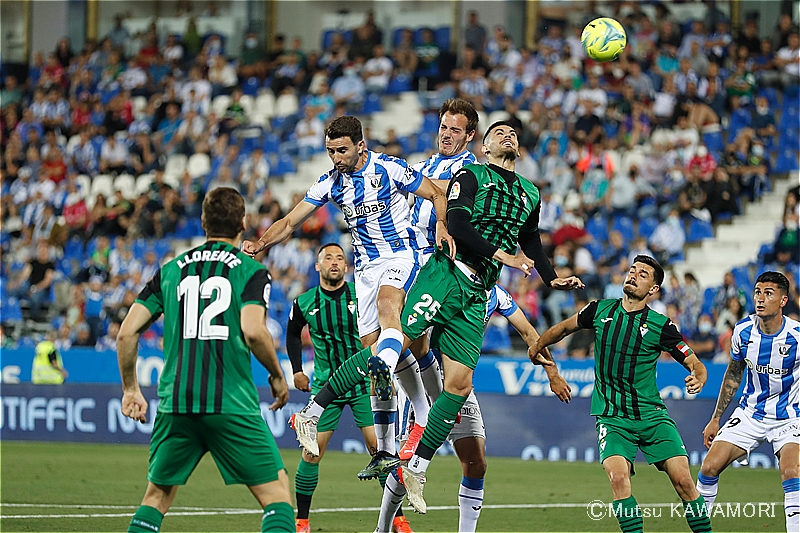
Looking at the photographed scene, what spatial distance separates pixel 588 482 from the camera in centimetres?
1391

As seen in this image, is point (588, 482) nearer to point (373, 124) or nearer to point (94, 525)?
point (94, 525)

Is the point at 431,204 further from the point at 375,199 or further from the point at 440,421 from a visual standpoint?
the point at 440,421

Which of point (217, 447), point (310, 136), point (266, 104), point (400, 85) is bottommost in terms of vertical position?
point (217, 447)

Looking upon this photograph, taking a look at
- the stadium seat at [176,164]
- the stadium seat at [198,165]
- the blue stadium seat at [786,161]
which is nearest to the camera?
the blue stadium seat at [786,161]

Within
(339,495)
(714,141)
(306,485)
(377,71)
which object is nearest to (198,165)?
(377,71)

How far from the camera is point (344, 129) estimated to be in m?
8.69

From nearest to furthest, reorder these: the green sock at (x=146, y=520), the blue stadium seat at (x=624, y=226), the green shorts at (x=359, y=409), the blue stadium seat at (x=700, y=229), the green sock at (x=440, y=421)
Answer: the green sock at (x=146, y=520) < the green sock at (x=440, y=421) < the green shorts at (x=359, y=409) < the blue stadium seat at (x=624, y=226) < the blue stadium seat at (x=700, y=229)

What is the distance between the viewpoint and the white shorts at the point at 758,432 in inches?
368

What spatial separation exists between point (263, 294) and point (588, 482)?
8397 mm

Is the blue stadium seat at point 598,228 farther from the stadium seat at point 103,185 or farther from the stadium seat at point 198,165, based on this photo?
the stadium seat at point 103,185

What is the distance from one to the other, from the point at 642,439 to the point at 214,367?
3.59 m

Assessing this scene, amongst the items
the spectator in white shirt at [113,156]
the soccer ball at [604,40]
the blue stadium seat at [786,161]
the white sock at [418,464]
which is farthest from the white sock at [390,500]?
the spectator in white shirt at [113,156]

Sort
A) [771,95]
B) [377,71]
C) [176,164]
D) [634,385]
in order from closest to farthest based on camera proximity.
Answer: [634,385], [771,95], [377,71], [176,164]

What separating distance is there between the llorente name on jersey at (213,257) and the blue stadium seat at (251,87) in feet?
71.1
